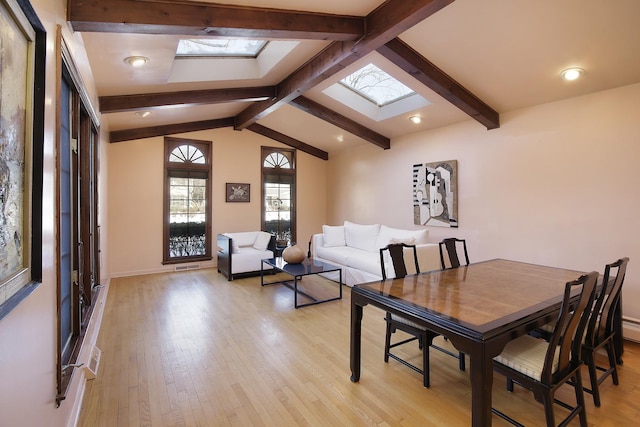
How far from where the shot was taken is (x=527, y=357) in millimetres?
1835

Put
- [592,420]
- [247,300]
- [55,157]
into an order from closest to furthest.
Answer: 1. [55,157]
2. [592,420]
3. [247,300]

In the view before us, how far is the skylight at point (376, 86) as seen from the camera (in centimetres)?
445

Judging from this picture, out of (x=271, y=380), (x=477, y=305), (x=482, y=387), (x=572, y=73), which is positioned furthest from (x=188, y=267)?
(x=572, y=73)

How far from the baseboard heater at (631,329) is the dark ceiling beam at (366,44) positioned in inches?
135

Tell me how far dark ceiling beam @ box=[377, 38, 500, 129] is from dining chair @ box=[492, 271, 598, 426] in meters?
2.47

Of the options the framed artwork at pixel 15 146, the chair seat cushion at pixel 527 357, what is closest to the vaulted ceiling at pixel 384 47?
the framed artwork at pixel 15 146

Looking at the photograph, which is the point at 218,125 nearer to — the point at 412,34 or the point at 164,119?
the point at 164,119

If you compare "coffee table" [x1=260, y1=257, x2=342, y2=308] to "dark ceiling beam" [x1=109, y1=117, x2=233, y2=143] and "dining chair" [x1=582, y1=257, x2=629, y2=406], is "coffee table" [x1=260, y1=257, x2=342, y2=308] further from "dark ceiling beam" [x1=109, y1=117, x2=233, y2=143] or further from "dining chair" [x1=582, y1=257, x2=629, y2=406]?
"dark ceiling beam" [x1=109, y1=117, x2=233, y2=143]

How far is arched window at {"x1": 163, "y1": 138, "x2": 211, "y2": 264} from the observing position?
235 inches

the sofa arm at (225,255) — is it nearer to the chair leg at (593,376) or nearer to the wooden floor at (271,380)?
the wooden floor at (271,380)

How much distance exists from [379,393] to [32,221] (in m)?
2.19

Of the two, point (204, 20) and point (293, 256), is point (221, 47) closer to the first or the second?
point (204, 20)

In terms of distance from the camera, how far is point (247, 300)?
4.26 meters

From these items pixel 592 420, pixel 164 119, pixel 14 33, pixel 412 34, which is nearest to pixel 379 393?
pixel 592 420
